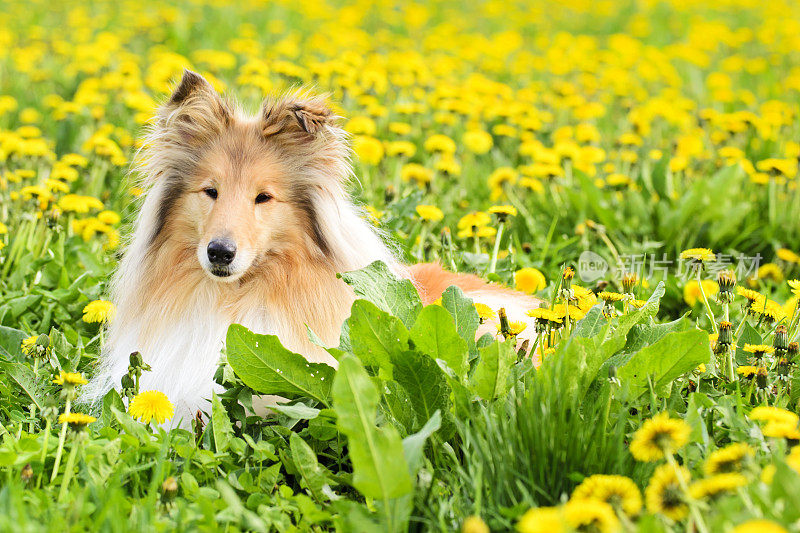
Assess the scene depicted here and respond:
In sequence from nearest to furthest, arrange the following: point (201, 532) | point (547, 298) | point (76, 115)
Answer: point (201, 532), point (547, 298), point (76, 115)

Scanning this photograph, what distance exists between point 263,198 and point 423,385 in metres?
1.05

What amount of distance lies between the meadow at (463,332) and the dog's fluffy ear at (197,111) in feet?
2.52

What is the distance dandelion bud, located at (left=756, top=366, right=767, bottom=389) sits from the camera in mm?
2760

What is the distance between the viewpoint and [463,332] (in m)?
2.97

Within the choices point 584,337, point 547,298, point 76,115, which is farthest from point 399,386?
point 76,115

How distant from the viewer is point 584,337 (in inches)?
114

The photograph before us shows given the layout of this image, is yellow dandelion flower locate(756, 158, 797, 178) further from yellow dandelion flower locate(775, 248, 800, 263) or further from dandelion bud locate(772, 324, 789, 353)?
dandelion bud locate(772, 324, 789, 353)

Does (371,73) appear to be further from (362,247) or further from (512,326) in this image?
(512,326)

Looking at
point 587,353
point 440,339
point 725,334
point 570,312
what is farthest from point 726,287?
point 440,339

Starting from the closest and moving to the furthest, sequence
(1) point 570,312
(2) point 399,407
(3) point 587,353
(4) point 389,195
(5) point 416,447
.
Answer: (5) point 416,447 → (3) point 587,353 → (2) point 399,407 → (1) point 570,312 → (4) point 389,195

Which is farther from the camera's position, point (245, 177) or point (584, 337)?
point (245, 177)

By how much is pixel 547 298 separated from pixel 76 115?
4377mm

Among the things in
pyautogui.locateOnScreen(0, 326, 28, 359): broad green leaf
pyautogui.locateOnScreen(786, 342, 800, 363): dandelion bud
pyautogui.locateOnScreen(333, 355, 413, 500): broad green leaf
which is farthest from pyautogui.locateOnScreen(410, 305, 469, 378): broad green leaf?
pyautogui.locateOnScreen(0, 326, 28, 359): broad green leaf

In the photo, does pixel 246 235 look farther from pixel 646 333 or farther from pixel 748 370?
pixel 748 370
